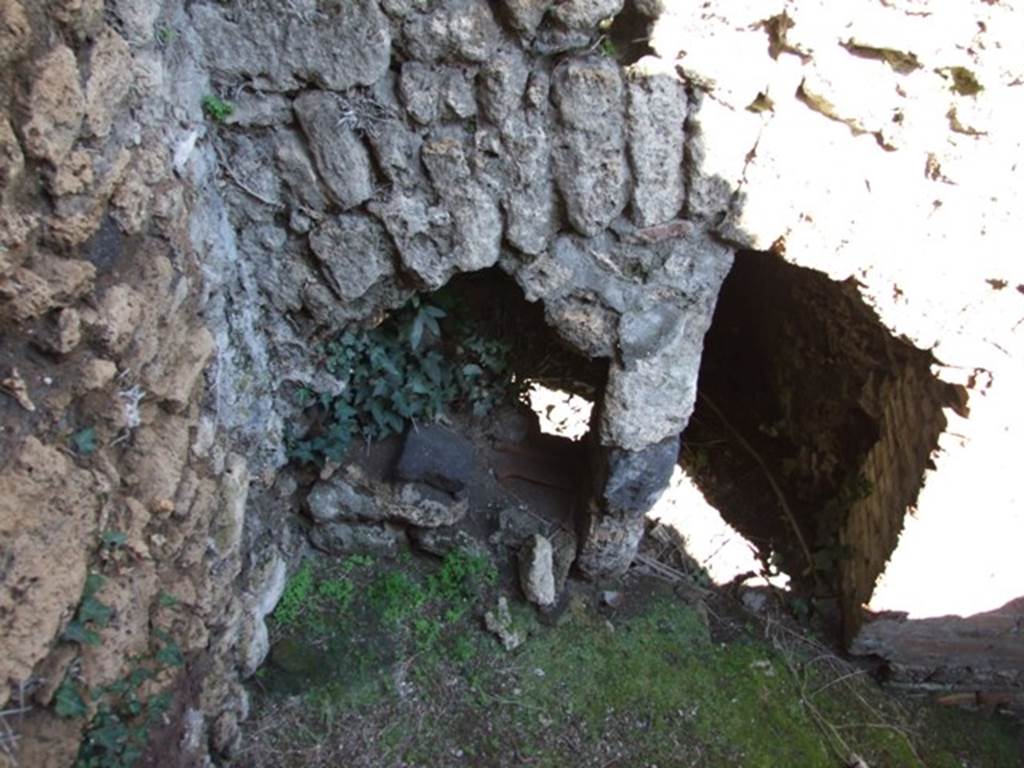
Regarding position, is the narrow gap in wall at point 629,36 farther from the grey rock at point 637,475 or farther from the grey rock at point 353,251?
the grey rock at point 637,475

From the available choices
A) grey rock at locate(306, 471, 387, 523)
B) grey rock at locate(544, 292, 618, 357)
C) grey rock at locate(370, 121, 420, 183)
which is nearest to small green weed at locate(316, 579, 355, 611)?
grey rock at locate(306, 471, 387, 523)

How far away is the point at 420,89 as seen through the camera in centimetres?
239

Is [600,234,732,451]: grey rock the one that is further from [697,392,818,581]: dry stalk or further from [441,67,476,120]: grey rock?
[697,392,818,581]: dry stalk

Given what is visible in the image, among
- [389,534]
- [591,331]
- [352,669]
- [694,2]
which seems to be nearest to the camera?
[694,2]

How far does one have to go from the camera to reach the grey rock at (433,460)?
3.43 meters

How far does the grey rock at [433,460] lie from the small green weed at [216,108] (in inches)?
57.2

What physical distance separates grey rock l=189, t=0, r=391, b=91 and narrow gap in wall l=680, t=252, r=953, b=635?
187cm

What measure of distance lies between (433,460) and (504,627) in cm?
73

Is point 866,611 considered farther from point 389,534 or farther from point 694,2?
point 694,2

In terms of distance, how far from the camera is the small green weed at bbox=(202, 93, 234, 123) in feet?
7.73

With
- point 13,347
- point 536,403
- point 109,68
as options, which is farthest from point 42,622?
point 536,403

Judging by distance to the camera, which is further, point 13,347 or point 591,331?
point 591,331

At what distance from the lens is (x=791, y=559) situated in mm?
4188

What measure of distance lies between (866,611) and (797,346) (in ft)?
4.53
